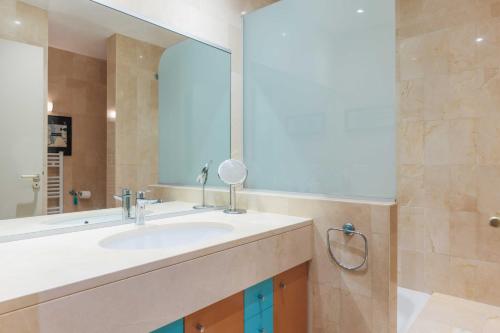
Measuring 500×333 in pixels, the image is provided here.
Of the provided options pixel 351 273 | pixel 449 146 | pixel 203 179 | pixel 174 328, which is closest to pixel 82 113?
pixel 203 179

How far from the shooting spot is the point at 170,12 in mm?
1625

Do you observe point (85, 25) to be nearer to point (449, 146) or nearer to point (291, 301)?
point (291, 301)

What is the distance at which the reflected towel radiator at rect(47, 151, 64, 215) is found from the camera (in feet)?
3.98

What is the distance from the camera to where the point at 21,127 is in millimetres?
1141

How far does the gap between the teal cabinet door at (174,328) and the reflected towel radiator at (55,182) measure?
0.67 metres

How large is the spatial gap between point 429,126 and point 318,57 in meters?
1.15

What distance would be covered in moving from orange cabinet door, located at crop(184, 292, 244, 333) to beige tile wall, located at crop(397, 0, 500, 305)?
1779mm

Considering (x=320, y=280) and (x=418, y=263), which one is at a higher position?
(x=320, y=280)

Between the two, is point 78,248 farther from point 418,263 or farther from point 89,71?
point 418,263

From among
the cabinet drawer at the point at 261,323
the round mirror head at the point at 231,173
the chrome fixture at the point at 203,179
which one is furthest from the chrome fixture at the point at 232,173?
the cabinet drawer at the point at 261,323

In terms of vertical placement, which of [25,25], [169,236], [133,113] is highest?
[25,25]

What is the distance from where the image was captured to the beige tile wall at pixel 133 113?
1.43m

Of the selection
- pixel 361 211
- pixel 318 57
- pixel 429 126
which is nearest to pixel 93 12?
pixel 318 57

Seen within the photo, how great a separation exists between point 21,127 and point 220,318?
1.01 meters
